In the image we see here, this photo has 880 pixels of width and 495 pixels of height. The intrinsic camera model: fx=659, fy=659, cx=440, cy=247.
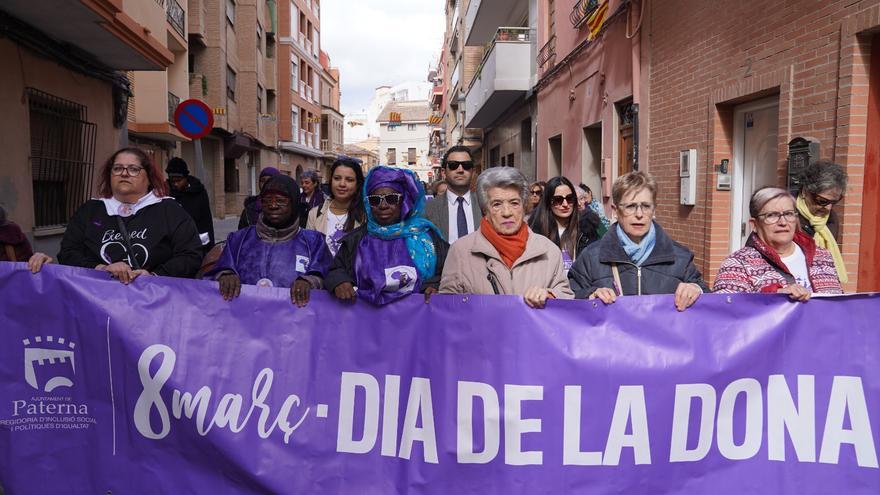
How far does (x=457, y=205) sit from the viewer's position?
192 inches

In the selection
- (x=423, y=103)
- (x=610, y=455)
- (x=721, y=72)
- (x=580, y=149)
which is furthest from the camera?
(x=423, y=103)

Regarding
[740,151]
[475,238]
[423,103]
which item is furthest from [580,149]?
[423,103]

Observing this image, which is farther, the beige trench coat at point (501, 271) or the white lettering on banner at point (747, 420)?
the beige trench coat at point (501, 271)

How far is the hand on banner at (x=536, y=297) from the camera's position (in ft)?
9.49

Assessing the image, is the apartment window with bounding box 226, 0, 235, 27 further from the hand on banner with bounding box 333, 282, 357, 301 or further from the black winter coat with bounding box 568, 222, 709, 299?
the black winter coat with bounding box 568, 222, 709, 299

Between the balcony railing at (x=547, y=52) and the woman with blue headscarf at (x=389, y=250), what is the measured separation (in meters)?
10.8

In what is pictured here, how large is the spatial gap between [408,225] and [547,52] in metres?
11.5

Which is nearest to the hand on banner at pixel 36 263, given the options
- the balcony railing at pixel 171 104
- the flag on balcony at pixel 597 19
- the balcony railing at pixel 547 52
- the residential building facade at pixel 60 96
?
the residential building facade at pixel 60 96

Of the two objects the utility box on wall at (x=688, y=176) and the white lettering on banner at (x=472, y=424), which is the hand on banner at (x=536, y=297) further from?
the utility box on wall at (x=688, y=176)

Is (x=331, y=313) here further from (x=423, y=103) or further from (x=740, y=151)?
(x=423, y=103)

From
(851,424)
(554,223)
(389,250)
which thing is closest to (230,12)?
(554,223)

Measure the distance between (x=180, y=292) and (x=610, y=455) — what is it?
2105 millimetres

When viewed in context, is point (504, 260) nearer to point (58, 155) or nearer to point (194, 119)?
point (194, 119)

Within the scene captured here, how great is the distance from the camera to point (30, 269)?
10.4ft
